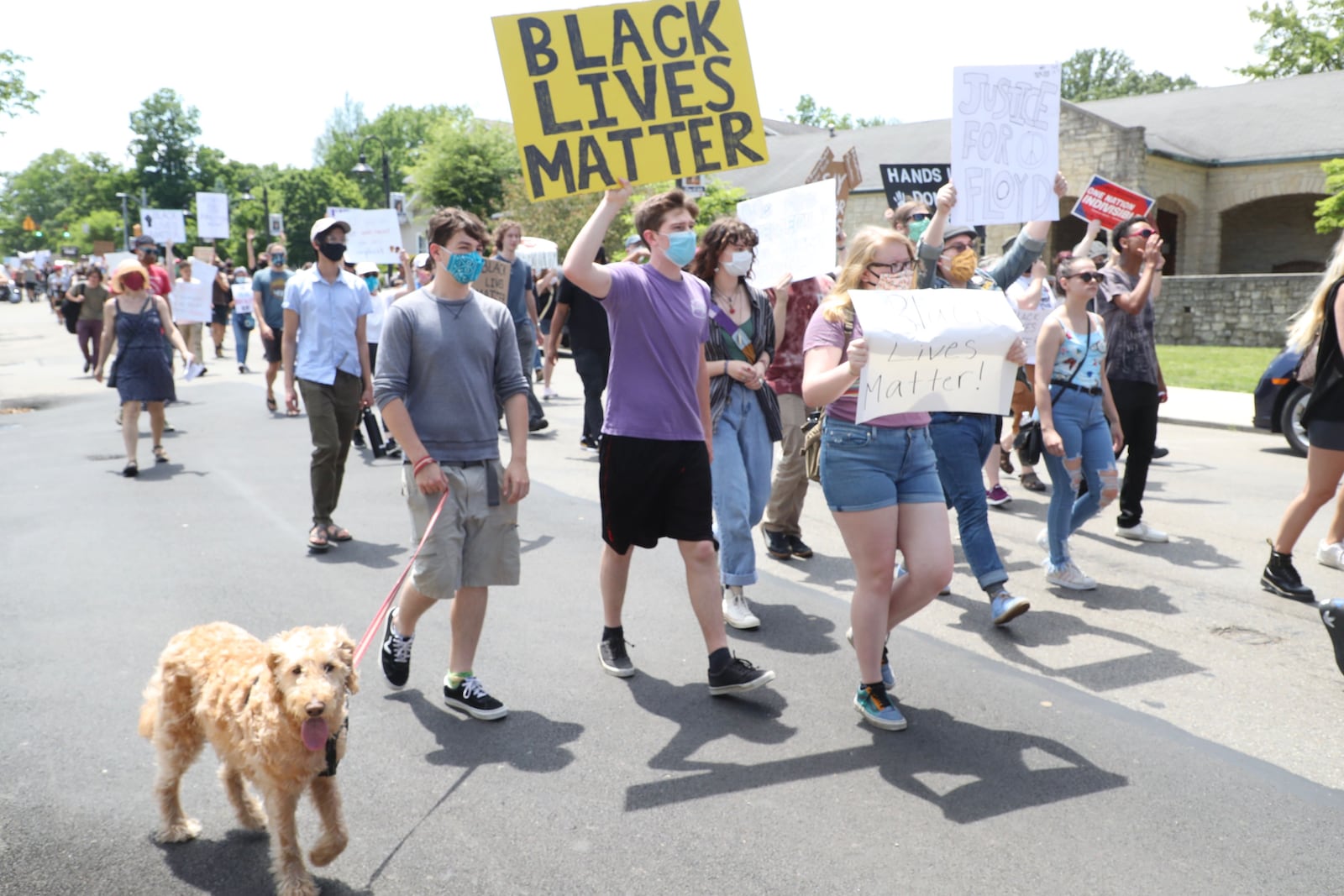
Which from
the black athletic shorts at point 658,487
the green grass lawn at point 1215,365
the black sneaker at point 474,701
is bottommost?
the green grass lawn at point 1215,365

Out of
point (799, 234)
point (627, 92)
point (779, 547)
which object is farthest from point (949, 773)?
point (799, 234)

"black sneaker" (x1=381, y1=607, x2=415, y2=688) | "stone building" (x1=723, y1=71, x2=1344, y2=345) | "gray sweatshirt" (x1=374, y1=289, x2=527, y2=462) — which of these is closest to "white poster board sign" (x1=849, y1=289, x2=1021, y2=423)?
"gray sweatshirt" (x1=374, y1=289, x2=527, y2=462)

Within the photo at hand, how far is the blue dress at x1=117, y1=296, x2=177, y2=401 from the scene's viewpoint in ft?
32.6

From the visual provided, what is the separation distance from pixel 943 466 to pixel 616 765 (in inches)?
96.5

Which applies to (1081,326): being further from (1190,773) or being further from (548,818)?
(548,818)

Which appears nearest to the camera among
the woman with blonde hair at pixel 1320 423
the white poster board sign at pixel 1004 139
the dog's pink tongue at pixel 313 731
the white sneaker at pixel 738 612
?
the dog's pink tongue at pixel 313 731

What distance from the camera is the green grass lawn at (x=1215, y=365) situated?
16934 millimetres

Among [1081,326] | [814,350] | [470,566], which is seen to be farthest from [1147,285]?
[470,566]

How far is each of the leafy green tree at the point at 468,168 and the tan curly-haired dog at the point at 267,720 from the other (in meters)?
46.4

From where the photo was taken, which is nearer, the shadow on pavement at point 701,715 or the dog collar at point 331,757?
the dog collar at point 331,757

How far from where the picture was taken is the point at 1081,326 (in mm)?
6141

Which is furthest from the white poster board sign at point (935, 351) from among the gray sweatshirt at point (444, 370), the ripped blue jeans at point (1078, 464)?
the ripped blue jeans at point (1078, 464)

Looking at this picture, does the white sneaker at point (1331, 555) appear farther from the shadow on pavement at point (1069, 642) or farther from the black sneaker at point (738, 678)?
the black sneaker at point (738, 678)

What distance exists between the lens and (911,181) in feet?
33.7
